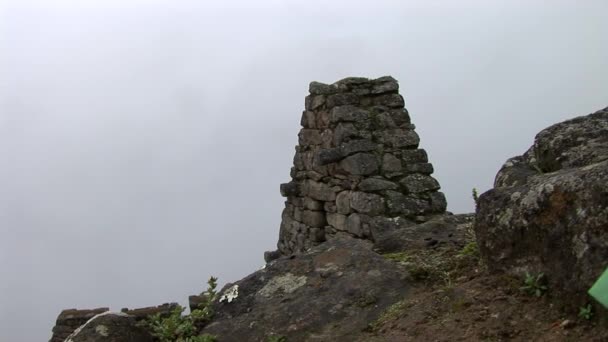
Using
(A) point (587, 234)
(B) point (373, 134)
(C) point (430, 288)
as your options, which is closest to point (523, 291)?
(A) point (587, 234)

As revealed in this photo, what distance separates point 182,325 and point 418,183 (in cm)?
524

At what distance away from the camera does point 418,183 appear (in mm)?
7938

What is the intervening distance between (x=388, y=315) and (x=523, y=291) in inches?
24.4

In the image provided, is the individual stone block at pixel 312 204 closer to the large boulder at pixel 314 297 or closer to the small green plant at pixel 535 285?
the large boulder at pixel 314 297

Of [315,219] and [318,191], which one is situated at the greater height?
[318,191]

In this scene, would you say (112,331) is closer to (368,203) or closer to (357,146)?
(368,203)

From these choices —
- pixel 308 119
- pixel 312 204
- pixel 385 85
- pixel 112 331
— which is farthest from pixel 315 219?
pixel 112 331

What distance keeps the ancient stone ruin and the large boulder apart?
3758mm

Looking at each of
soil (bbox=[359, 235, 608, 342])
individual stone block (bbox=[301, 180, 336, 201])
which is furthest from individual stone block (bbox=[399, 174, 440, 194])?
soil (bbox=[359, 235, 608, 342])

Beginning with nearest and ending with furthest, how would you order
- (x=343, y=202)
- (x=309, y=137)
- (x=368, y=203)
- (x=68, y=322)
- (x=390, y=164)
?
(x=68, y=322)
(x=368, y=203)
(x=390, y=164)
(x=343, y=202)
(x=309, y=137)

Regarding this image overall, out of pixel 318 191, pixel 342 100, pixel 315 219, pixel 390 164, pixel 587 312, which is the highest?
pixel 342 100

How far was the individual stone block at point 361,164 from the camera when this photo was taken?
7.95 m

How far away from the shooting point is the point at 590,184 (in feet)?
7.59

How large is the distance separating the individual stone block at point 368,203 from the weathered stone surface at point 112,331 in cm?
470
